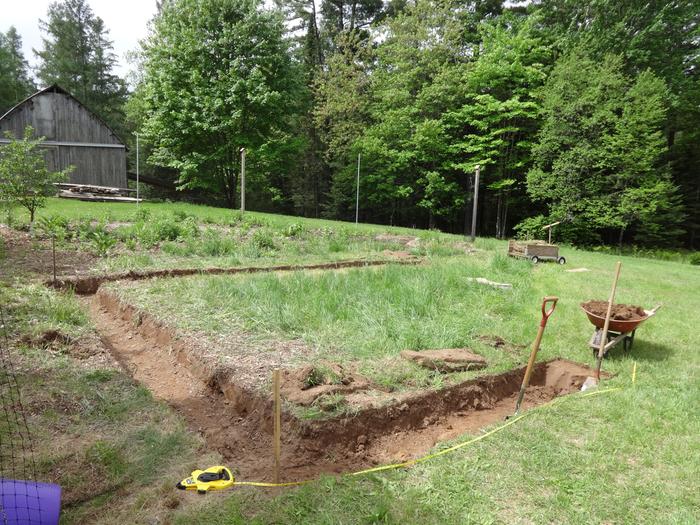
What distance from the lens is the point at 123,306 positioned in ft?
20.4

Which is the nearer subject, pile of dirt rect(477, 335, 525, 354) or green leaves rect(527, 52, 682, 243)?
pile of dirt rect(477, 335, 525, 354)

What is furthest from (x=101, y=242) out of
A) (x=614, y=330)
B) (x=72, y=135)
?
(x=72, y=135)

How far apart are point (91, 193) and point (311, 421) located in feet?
67.9

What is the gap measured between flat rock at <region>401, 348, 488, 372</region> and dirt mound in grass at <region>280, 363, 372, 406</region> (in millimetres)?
707

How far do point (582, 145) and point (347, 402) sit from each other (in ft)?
60.6

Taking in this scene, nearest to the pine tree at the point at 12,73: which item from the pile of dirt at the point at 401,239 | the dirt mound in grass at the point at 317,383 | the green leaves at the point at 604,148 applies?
the pile of dirt at the point at 401,239

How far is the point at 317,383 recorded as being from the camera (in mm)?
3846

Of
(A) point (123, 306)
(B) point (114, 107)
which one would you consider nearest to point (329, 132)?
(B) point (114, 107)

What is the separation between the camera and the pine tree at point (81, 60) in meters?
32.0

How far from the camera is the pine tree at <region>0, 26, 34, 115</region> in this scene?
30.8m

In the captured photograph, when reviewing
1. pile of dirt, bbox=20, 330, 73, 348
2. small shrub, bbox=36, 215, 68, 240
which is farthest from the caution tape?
small shrub, bbox=36, 215, 68, 240

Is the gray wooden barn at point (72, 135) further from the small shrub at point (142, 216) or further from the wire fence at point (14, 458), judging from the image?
the wire fence at point (14, 458)

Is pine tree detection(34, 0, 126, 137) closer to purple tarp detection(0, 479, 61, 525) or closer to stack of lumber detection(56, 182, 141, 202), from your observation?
stack of lumber detection(56, 182, 141, 202)

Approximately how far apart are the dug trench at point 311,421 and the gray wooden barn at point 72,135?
20640 mm
